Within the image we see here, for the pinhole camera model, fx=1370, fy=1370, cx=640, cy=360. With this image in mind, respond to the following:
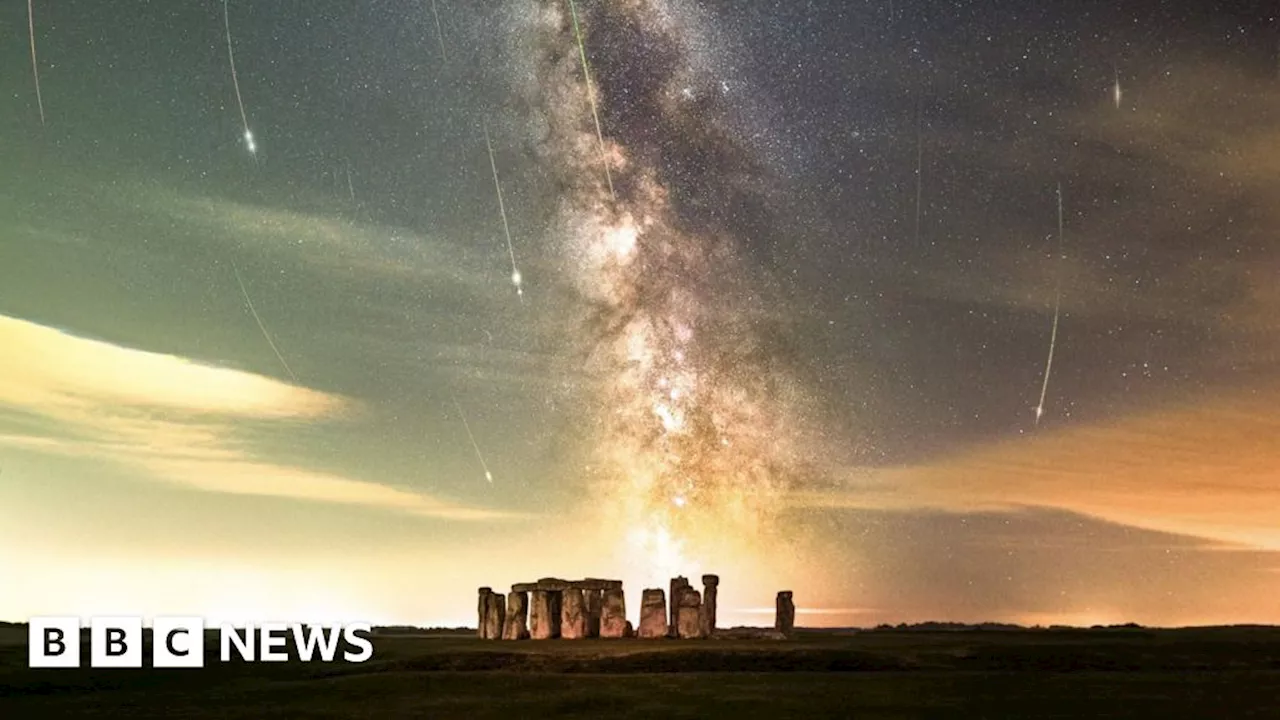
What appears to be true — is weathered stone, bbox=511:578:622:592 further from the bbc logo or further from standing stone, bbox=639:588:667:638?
the bbc logo

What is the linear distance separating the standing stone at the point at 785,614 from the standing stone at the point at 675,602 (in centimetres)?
692

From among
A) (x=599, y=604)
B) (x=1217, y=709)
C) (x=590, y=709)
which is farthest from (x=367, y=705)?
(x=599, y=604)

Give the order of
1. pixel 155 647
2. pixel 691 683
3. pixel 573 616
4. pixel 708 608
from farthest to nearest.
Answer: pixel 708 608 → pixel 573 616 → pixel 155 647 → pixel 691 683

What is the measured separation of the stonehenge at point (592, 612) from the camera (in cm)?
7550

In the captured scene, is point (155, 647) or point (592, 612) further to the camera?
point (592, 612)

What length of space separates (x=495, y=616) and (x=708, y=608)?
12115 mm

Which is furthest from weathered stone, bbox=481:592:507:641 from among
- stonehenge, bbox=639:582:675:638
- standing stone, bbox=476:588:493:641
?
stonehenge, bbox=639:582:675:638

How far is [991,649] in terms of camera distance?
6238 centimetres

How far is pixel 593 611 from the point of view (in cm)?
7631

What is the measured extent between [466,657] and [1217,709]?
95.8 ft

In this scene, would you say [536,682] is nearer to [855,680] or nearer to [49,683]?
[855,680]

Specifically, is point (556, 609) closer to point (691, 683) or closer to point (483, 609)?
point (483, 609)

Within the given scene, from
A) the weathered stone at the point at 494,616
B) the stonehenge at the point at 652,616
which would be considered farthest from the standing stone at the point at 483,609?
the stonehenge at the point at 652,616

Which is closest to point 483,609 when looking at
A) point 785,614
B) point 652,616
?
point 652,616
